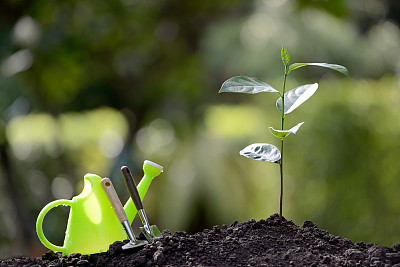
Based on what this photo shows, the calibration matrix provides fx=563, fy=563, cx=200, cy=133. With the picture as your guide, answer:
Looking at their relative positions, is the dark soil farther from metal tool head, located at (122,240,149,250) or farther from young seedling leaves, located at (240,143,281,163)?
young seedling leaves, located at (240,143,281,163)

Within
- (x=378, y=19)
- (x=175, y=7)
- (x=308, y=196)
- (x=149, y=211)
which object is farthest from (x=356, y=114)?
(x=378, y=19)

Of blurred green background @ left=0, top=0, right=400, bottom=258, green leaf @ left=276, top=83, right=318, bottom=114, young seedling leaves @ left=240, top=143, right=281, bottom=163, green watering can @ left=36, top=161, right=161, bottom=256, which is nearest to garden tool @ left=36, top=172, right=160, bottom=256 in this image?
green watering can @ left=36, top=161, right=161, bottom=256

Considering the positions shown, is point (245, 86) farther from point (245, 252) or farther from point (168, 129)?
point (168, 129)

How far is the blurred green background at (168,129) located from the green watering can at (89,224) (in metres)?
3.01

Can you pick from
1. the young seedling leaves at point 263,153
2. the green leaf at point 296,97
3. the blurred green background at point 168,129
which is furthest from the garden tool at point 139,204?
the blurred green background at point 168,129

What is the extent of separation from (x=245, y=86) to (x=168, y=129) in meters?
5.53

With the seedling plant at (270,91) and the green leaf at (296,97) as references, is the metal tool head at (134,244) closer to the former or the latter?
the seedling plant at (270,91)

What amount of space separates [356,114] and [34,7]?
2764 mm

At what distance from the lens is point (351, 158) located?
4.20m

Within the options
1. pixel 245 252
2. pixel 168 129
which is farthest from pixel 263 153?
pixel 168 129

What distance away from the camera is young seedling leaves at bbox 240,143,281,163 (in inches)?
52.8

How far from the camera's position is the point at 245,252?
128 centimetres

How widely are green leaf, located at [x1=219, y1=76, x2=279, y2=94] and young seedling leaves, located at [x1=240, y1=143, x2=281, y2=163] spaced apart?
0.14m

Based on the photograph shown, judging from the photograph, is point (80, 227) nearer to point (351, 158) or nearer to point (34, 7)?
point (351, 158)
